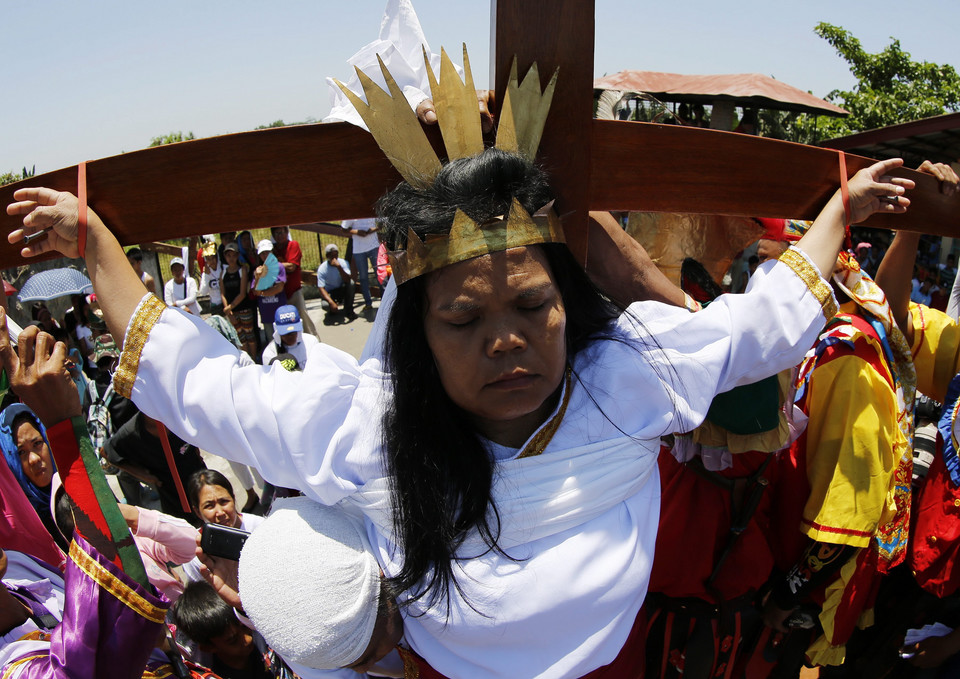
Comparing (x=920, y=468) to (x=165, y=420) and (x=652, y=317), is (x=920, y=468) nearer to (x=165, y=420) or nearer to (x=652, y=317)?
(x=652, y=317)

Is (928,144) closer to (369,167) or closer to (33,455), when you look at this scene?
(369,167)

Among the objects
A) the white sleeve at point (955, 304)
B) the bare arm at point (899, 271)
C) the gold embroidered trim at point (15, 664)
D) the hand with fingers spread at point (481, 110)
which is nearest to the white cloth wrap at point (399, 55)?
the hand with fingers spread at point (481, 110)

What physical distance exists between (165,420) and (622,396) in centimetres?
90

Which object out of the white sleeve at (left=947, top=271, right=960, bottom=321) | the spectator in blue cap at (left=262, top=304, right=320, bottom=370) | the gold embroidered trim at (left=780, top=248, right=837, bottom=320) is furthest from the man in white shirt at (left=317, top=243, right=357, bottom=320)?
the gold embroidered trim at (left=780, top=248, right=837, bottom=320)

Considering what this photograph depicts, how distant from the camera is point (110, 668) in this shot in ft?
4.43

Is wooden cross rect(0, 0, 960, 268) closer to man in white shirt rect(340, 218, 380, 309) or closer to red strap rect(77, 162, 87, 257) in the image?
red strap rect(77, 162, 87, 257)

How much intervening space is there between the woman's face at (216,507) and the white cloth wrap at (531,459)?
1.80 meters

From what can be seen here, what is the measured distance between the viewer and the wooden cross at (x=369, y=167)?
127 cm

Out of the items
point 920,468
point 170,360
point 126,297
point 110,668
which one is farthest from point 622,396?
point 920,468

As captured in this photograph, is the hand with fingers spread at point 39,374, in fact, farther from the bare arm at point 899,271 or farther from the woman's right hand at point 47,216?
the bare arm at point 899,271

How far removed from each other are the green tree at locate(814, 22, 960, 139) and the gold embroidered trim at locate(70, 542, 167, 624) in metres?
14.5

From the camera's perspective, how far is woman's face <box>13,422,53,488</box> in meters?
2.54

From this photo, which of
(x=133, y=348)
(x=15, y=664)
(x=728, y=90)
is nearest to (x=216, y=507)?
(x=15, y=664)

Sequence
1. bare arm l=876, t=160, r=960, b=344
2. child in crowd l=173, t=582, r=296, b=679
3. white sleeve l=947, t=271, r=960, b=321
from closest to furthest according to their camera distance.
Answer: bare arm l=876, t=160, r=960, b=344 < child in crowd l=173, t=582, r=296, b=679 < white sleeve l=947, t=271, r=960, b=321
